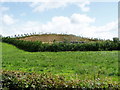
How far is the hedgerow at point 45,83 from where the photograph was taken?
21.7 ft

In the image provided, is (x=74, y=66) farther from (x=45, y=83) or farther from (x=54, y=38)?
(x=54, y=38)

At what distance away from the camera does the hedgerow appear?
6.61 meters

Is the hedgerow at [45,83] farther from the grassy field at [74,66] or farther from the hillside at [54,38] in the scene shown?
the hillside at [54,38]

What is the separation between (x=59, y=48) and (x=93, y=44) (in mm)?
4218

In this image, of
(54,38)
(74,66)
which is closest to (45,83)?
(74,66)

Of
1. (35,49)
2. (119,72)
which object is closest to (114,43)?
(35,49)

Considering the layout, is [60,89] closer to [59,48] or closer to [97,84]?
[97,84]

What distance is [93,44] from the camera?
25.8m

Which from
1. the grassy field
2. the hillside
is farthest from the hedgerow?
the hillside

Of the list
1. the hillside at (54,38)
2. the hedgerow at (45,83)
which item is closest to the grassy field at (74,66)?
the hedgerow at (45,83)

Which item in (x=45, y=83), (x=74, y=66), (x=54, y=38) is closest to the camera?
(x=45, y=83)

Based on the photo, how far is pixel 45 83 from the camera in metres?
6.96

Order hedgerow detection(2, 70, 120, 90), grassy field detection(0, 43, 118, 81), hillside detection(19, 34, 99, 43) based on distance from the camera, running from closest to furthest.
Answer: hedgerow detection(2, 70, 120, 90), grassy field detection(0, 43, 118, 81), hillside detection(19, 34, 99, 43)

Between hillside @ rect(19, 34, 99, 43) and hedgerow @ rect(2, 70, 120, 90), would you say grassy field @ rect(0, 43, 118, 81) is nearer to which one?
hedgerow @ rect(2, 70, 120, 90)
